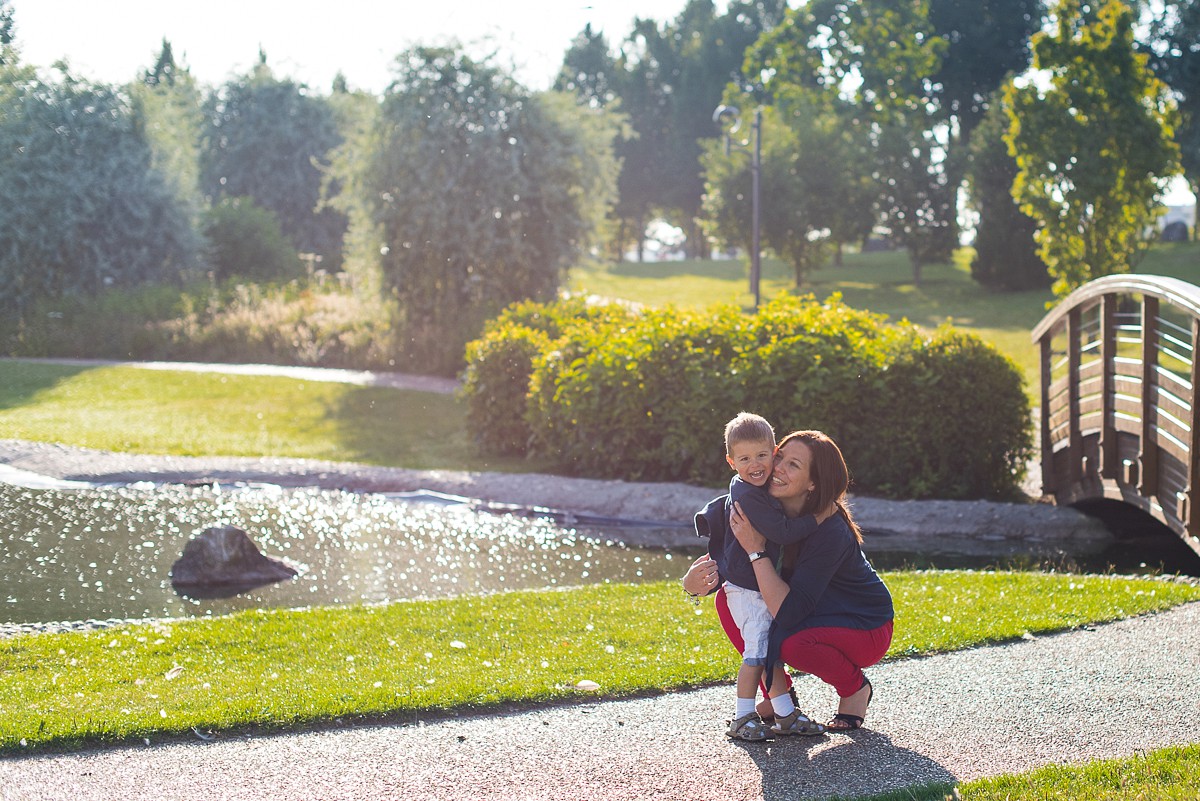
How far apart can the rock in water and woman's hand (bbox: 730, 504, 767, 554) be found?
5.22 metres

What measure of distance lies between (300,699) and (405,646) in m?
1.19

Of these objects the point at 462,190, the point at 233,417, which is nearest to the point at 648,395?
the point at 233,417

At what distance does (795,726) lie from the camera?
4.60m

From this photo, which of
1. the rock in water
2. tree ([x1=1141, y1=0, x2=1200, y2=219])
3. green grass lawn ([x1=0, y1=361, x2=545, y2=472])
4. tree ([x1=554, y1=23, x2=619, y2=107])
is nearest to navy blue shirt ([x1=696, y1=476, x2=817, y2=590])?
the rock in water

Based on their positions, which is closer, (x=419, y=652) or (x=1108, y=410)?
(x=419, y=652)

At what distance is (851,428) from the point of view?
11.6m

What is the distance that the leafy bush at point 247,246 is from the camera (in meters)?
33.1

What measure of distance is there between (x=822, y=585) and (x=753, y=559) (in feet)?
0.86

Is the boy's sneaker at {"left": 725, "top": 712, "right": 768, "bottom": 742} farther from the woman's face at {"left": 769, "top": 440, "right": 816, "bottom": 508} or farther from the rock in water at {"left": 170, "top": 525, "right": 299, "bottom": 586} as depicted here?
the rock in water at {"left": 170, "top": 525, "right": 299, "bottom": 586}

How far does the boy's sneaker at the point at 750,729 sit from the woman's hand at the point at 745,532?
0.64 metres

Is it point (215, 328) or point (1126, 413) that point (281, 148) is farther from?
point (1126, 413)

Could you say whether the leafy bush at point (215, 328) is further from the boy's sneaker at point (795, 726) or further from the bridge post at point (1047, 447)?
the boy's sneaker at point (795, 726)

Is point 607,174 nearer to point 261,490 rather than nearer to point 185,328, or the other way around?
point 185,328

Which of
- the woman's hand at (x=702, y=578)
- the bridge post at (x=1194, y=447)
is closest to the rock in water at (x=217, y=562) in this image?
the woman's hand at (x=702, y=578)
